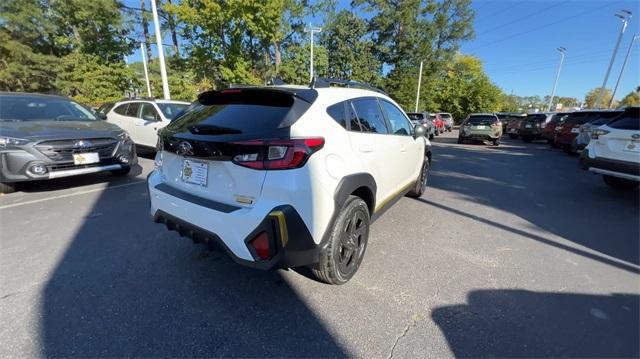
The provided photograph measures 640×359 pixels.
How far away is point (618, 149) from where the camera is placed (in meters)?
4.97

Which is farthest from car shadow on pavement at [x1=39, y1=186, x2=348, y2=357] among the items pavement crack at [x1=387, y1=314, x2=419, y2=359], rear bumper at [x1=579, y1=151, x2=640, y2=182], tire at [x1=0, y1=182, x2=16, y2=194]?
rear bumper at [x1=579, y1=151, x2=640, y2=182]

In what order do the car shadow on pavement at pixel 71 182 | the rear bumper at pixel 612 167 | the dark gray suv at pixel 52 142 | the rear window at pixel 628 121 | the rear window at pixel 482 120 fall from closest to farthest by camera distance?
the dark gray suv at pixel 52 142 < the rear bumper at pixel 612 167 < the rear window at pixel 628 121 < the car shadow on pavement at pixel 71 182 < the rear window at pixel 482 120

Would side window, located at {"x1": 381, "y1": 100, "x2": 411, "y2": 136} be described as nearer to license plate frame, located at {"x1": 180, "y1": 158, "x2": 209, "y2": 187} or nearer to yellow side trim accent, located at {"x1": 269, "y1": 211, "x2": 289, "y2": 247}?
yellow side trim accent, located at {"x1": 269, "y1": 211, "x2": 289, "y2": 247}

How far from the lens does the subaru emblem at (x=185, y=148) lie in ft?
7.70

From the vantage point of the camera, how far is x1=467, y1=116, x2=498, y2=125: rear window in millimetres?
14174

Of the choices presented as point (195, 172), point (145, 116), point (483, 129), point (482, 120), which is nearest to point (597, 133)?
point (195, 172)

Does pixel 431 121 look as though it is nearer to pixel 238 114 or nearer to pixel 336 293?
pixel 336 293

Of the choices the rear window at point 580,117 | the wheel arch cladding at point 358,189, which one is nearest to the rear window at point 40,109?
the wheel arch cladding at point 358,189

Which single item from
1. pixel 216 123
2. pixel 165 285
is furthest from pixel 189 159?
pixel 165 285

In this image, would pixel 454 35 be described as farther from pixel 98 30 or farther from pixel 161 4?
pixel 98 30

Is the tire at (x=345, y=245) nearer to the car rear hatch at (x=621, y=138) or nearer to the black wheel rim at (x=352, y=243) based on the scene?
the black wheel rim at (x=352, y=243)

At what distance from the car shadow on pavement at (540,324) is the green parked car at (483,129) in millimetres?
13010

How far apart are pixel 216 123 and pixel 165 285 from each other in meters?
1.48

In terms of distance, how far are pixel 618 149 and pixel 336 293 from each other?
5.59 metres
